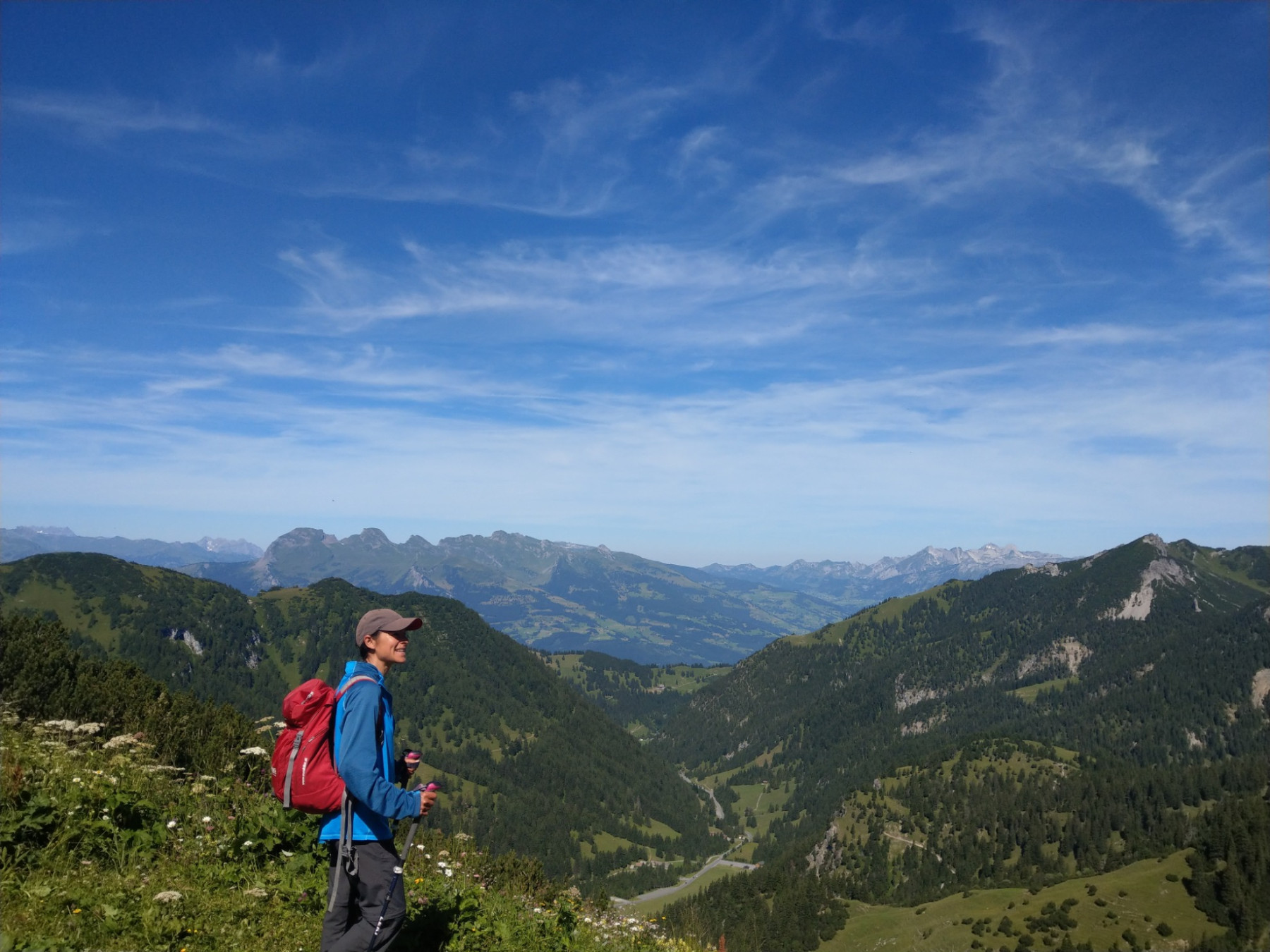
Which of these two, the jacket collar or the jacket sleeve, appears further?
the jacket collar

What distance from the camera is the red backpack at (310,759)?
22.5ft

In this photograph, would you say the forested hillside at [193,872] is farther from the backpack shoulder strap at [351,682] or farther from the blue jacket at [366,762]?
the backpack shoulder strap at [351,682]

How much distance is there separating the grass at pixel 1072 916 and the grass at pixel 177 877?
397ft

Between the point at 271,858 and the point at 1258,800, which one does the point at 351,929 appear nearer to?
the point at 271,858

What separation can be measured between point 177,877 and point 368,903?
5082 millimetres

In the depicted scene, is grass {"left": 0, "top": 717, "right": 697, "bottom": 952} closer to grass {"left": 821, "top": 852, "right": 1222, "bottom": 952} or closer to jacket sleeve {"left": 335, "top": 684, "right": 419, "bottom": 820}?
jacket sleeve {"left": 335, "top": 684, "right": 419, "bottom": 820}

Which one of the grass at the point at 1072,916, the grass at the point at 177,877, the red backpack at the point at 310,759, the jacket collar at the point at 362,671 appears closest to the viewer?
the red backpack at the point at 310,759

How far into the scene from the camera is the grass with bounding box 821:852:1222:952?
111 meters

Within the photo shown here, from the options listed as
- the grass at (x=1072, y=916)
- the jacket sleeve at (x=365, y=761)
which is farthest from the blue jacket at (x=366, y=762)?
the grass at (x=1072, y=916)

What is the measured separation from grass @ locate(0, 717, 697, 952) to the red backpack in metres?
2.90

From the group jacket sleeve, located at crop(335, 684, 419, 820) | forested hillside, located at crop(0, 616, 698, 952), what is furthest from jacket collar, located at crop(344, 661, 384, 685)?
forested hillside, located at crop(0, 616, 698, 952)

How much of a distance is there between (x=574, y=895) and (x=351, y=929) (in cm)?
1022

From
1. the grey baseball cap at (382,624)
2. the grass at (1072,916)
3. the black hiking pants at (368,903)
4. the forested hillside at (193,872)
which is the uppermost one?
the grey baseball cap at (382,624)

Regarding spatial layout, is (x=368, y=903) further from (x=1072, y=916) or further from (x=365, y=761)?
(x=1072, y=916)
